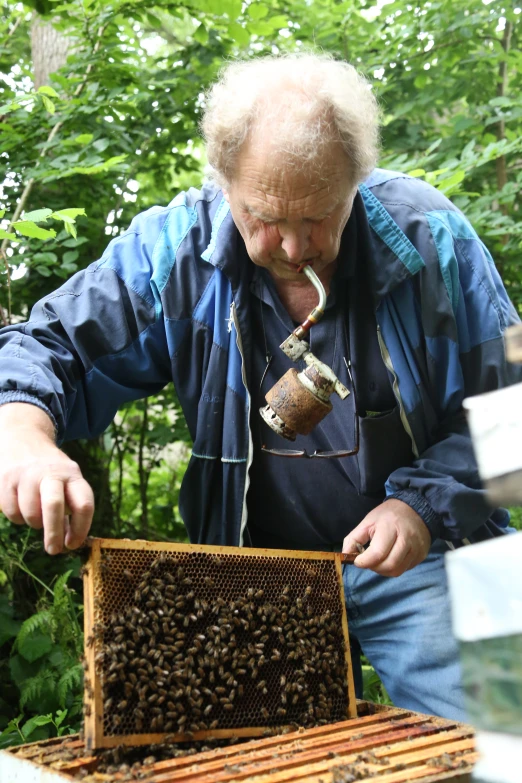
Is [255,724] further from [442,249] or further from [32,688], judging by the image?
[442,249]

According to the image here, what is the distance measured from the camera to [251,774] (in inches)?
74.4

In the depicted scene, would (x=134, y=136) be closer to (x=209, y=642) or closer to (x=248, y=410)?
(x=248, y=410)

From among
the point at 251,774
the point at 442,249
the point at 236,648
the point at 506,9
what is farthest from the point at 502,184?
the point at 251,774

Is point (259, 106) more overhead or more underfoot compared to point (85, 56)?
more underfoot

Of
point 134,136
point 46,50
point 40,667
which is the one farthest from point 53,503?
point 46,50

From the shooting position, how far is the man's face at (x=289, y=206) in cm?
277

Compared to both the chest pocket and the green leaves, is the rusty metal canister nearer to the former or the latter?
the chest pocket

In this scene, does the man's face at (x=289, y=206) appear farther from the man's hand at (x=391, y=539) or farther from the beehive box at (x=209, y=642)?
the beehive box at (x=209, y=642)

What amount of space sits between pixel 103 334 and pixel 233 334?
49 cm

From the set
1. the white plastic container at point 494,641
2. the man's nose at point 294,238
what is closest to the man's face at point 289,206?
the man's nose at point 294,238

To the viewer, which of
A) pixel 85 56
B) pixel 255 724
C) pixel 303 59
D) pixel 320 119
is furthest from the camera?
pixel 85 56

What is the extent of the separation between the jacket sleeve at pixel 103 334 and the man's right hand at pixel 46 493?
531mm

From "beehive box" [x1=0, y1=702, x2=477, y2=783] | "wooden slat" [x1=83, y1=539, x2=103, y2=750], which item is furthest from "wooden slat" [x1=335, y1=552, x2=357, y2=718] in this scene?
"wooden slat" [x1=83, y1=539, x2=103, y2=750]

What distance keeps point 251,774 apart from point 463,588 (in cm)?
92
